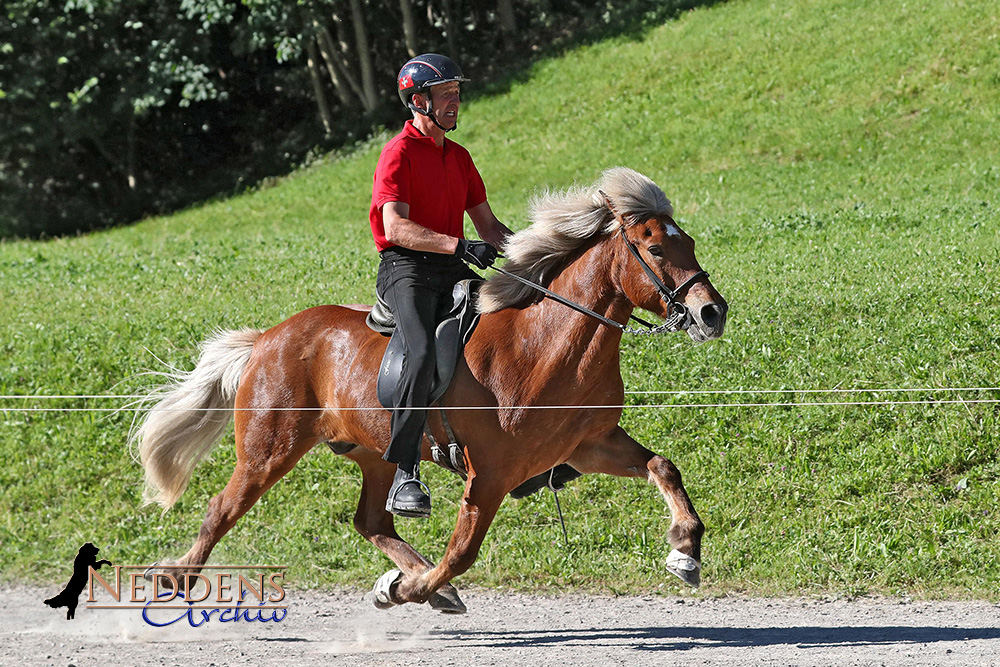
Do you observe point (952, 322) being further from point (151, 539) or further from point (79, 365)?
point (79, 365)

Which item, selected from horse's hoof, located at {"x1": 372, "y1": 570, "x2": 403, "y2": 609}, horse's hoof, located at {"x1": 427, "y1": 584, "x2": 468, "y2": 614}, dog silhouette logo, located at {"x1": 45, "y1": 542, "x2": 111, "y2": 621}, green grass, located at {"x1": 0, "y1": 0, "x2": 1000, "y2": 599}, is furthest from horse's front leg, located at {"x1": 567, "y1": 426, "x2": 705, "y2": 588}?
dog silhouette logo, located at {"x1": 45, "y1": 542, "x2": 111, "y2": 621}

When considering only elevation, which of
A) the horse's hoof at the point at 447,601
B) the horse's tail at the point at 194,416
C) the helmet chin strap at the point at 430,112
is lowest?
the horse's hoof at the point at 447,601

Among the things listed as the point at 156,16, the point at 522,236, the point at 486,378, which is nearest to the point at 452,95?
the point at 522,236

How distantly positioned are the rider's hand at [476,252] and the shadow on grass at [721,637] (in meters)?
2.34

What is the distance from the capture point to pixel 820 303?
10.2m

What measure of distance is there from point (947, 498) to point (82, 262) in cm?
1370

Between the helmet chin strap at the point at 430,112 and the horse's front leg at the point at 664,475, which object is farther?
the helmet chin strap at the point at 430,112

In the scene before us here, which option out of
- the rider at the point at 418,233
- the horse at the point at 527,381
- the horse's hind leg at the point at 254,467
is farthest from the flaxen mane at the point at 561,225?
the horse's hind leg at the point at 254,467

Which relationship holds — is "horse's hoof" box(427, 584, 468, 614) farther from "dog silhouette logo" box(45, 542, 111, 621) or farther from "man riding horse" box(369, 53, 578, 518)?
"dog silhouette logo" box(45, 542, 111, 621)

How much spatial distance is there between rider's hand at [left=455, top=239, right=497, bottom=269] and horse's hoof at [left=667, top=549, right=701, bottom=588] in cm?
170

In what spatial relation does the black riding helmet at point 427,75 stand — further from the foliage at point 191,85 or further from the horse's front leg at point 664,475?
the foliage at point 191,85

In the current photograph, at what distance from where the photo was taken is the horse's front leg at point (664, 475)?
17.1 ft

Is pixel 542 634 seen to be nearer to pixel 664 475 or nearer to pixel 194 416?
pixel 664 475

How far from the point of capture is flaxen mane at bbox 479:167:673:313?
522cm
